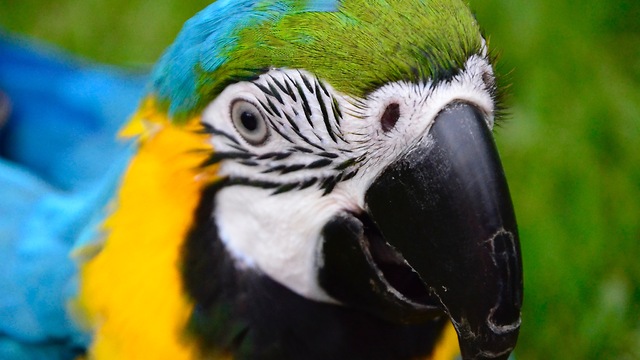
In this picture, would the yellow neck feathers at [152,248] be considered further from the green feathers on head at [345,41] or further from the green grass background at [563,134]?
the green grass background at [563,134]

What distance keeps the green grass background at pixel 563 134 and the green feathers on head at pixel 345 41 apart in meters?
0.70

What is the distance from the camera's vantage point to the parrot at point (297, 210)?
88 centimetres

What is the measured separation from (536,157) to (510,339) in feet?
4.19

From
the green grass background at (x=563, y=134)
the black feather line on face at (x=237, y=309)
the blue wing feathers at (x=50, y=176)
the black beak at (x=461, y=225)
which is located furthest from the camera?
the green grass background at (x=563, y=134)

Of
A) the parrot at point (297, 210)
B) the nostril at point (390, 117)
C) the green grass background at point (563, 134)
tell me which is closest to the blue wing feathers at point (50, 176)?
the parrot at point (297, 210)

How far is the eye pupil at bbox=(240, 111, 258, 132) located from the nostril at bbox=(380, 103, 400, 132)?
163 mm

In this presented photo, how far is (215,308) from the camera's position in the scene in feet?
3.35

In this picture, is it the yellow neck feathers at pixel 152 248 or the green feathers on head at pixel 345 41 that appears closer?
the green feathers on head at pixel 345 41

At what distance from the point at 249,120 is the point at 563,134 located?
1.39m

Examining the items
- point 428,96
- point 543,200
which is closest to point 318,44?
point 428,96

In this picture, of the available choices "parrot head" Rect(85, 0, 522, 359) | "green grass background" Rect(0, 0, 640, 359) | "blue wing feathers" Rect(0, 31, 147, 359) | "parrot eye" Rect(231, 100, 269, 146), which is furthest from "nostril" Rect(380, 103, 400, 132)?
"green grass background" Rect(0, 0, 640, 359)

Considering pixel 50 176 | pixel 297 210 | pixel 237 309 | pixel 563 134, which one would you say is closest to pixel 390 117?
pixel 297 210

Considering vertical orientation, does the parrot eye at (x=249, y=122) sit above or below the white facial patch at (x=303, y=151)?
A: above

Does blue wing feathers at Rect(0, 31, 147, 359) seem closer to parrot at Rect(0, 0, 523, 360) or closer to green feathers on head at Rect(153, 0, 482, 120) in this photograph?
parrot at Rect(0, 0, 523, 360)
